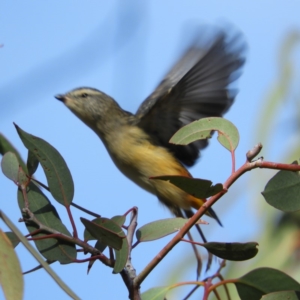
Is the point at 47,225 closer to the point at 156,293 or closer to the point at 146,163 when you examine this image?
the point at 156,293

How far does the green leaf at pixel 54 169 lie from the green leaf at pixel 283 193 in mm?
323

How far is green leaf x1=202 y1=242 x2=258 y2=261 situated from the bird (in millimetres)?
1135

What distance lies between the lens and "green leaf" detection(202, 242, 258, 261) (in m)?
0.99

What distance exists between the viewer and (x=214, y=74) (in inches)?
86.7

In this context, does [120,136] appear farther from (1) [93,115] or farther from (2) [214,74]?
(2) [214,74]

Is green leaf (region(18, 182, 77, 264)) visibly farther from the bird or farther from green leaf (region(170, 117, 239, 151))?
the bird

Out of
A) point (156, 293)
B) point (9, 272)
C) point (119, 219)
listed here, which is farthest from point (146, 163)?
point (9, 272)

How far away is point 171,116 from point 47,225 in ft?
4.32

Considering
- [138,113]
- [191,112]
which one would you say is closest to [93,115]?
[138,113]

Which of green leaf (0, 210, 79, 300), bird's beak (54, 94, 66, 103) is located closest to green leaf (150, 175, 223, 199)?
green leaf (0, 210, 79, 300)

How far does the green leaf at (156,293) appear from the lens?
114 centimetres

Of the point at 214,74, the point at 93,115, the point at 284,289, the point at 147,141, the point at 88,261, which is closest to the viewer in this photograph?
the point at 88,261

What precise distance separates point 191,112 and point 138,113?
28cm

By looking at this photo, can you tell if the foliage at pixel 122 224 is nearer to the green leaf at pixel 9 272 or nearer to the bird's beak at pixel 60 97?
the green leaf at pixel 9 272
